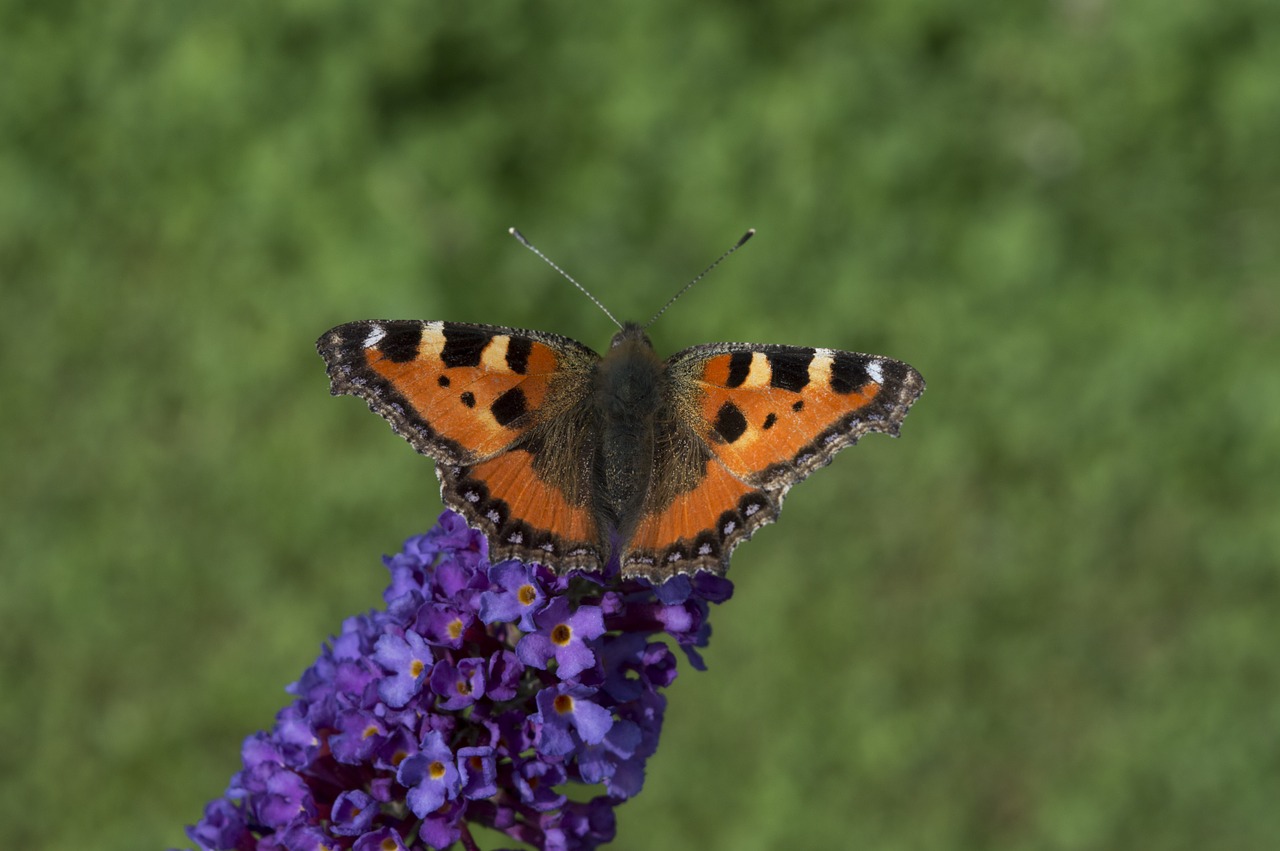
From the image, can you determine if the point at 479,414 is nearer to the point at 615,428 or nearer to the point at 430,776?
the point at 615,428

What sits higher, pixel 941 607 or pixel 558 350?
pixel 941 607

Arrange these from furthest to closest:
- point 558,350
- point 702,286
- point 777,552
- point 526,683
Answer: point 702,286 → point 777,552 → point 558,350 → point 526,683

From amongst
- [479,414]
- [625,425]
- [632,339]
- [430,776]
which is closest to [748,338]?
[632,339]

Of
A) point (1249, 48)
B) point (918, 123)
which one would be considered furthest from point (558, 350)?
point (1249, 48)

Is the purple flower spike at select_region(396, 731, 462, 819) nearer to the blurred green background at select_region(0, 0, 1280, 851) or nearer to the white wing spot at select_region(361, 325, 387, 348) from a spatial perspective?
the white wing spot at select_region(361, 325, 387, 348)

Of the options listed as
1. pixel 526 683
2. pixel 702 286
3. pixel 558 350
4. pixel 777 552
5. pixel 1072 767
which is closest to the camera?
pixel 526 683

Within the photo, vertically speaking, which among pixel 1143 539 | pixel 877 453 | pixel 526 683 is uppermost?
pixel 877 453

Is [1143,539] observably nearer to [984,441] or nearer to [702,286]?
[984,441]
